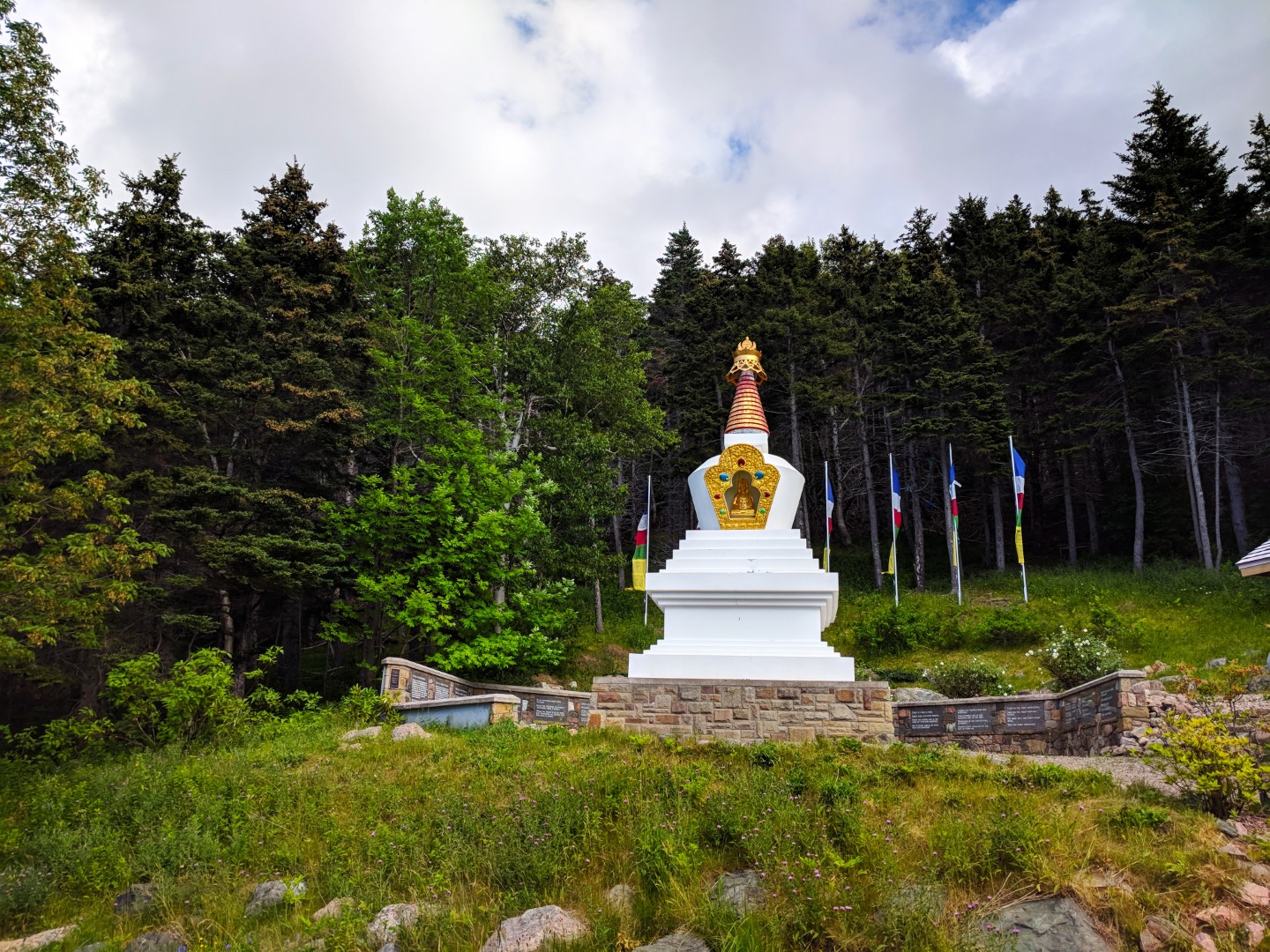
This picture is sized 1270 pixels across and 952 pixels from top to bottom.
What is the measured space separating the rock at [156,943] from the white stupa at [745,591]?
7325 millimetres

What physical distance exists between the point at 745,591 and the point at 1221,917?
847cm

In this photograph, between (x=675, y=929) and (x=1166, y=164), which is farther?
(x=1166, y=164)

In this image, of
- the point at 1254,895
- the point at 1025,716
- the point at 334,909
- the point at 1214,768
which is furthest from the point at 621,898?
the point at 1025,716

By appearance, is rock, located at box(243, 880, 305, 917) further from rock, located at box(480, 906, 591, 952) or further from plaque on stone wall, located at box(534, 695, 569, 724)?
plaque on stone wall, located at box(534, 695, 569, 724)

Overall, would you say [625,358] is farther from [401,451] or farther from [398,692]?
[398,692]

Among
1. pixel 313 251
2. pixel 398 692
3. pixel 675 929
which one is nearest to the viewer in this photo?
pixel 675 929

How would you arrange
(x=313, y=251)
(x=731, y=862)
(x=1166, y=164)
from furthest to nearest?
1. (x=1166, y=164)
2. (x=313, y=251)
3. (x=731, y=862)

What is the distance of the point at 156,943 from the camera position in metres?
5.83

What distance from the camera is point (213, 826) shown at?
7.45 metres

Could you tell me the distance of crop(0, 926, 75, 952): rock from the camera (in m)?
6.05

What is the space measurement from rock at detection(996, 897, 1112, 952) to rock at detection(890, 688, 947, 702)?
11.4m

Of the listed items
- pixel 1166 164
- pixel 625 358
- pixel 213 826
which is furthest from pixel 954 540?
pixel 213 826

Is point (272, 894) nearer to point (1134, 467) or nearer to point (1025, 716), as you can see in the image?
point (1025, 716)

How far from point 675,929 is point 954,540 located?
72.6 ft
